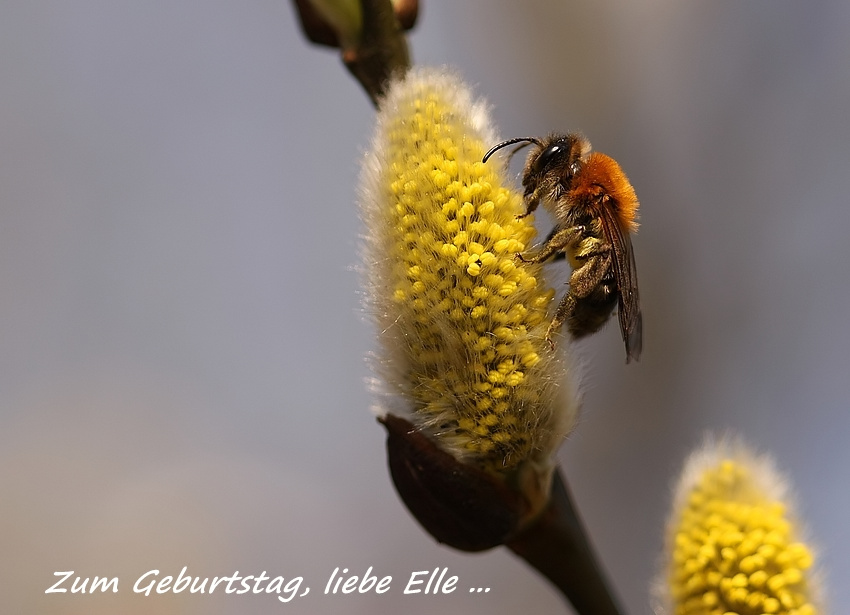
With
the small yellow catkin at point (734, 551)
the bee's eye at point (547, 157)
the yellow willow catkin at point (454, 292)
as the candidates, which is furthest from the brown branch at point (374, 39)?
the small yellow catkin at point (734, 551)

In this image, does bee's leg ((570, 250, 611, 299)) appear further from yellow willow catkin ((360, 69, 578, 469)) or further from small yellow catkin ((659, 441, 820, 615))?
small yellow catkin ((659, 441, 820, 615))

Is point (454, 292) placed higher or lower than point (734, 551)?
higher

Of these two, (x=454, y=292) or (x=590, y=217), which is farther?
(x=590, y=217)

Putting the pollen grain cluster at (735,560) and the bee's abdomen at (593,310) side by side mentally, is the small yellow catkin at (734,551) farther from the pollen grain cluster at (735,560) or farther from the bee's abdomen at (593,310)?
the bee's abdomen at (593,310)

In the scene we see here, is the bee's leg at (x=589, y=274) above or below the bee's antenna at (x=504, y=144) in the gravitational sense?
below

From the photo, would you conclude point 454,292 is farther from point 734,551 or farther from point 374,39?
point 734,551

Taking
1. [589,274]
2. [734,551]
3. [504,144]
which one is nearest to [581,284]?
[589,274]
